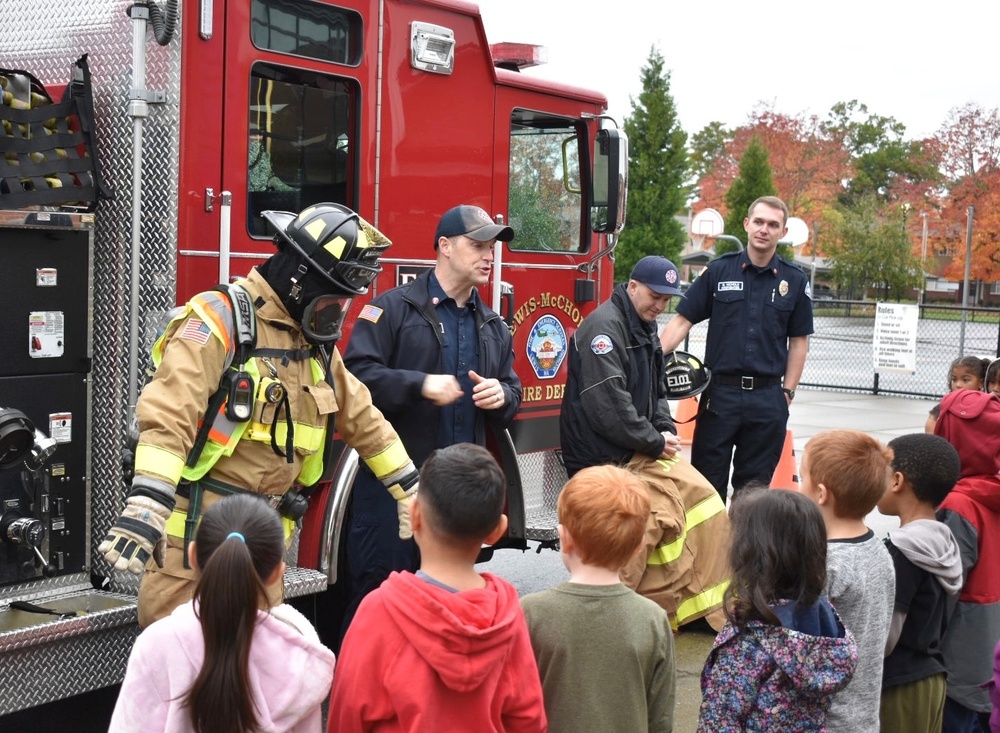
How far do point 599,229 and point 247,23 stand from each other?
2243mm

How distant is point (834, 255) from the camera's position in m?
45.2

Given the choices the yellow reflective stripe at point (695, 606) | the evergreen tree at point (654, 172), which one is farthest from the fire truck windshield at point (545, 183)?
the evergreen tree at point (654, 172)

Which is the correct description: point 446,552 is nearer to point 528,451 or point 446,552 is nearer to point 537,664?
point 537,664

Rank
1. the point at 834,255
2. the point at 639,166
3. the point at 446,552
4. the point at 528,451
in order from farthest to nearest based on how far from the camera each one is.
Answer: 1. the point at 834,255
2. the point at 639,166
3. the point at 528,451
4. the point at 446,552

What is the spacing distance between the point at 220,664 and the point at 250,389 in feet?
3.92

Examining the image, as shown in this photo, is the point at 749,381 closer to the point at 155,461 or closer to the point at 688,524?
the point at 688,524

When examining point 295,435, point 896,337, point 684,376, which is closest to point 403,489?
point 295,435

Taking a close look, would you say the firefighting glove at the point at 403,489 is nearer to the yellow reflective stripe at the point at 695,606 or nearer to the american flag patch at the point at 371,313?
the american flag patch at the point at 371,313

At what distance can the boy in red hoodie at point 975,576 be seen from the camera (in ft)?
13.3

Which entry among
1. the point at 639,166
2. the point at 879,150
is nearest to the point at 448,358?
the point at 639,166

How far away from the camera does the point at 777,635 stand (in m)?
2.75

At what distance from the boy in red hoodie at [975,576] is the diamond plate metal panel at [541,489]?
1.96m

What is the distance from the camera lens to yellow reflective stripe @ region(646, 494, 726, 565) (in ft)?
16.0

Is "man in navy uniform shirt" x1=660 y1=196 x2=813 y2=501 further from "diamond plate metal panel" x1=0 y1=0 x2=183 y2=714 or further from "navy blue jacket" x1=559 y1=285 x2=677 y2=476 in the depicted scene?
"diamond plate metal panel" x1=0 y1=0 x2=183 y2=714
